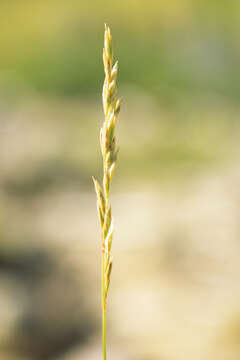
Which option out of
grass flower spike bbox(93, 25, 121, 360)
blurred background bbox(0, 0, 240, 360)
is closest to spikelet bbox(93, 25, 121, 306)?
grass flower spike bbox(93, 25, 121, 360)

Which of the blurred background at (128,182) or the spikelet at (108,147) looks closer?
the spikelet at (108,147)

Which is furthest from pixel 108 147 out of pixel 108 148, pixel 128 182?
pixel 128 182

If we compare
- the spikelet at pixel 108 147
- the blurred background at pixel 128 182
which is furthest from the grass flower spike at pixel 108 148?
the blurred background at pixel 128 182

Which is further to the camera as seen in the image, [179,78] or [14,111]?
[179,78]

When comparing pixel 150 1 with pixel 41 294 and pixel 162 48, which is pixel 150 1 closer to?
pixel 162 48

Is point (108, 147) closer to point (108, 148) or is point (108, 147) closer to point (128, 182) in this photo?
point (108, 148)

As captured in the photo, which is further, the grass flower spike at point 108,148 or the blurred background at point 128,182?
the blurred background at point 128,182

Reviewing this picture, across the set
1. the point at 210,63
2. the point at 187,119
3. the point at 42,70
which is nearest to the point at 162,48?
the point at 210,63

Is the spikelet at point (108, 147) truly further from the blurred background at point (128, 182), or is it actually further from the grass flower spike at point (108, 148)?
the blurred background at point (128, 182)

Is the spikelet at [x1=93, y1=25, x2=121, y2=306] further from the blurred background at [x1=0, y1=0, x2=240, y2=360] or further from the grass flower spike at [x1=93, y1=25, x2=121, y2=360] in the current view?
the blurred background at [x1=0, y1=0, x2=240, y2=360]
